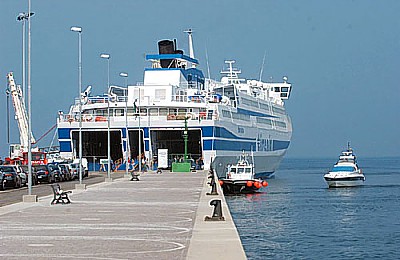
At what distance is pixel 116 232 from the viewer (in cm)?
1931

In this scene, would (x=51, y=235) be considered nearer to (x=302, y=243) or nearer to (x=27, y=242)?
(x=27, y=242)

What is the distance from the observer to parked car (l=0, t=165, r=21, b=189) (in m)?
48.1

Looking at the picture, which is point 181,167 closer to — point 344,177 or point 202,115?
point 202,115

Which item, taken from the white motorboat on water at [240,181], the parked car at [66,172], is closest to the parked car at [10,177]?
the parked car at [66,172]

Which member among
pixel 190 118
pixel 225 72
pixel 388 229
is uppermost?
pixel 225 72

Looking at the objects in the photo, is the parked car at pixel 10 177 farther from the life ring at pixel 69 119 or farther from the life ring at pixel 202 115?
the life ring at pixel 69 119

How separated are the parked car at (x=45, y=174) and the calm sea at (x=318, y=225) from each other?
13.4 metres

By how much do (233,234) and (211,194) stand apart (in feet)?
56.2

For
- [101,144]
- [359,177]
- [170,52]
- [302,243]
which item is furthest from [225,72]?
[302,243]

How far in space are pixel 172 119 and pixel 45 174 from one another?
2465 cm

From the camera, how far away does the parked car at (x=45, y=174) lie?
5747 cm

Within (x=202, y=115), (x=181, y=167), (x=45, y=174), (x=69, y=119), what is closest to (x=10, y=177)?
(x=45, y=174)

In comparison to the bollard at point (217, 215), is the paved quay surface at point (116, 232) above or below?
below

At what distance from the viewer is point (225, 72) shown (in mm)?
104562
